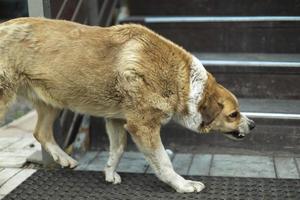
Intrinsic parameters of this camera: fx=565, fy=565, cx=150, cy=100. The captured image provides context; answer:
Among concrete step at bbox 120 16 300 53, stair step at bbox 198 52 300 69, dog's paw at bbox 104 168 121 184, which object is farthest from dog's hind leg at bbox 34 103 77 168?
concrete step at bbox 120 16 300 53

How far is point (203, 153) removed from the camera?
5.34m

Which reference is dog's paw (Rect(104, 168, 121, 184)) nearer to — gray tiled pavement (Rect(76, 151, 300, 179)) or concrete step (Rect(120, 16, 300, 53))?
gray tiled pavement (Rect(76, 151, 300, 179))

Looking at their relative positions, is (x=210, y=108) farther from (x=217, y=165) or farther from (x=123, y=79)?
(x=217, y=165)

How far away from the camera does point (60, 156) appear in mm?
4836

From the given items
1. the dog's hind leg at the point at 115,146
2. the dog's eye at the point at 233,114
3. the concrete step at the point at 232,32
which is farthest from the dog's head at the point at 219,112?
the concrete step at the point at 232,32

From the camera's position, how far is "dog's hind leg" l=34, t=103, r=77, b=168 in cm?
484

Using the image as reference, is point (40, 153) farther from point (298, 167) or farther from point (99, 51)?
point (298, 167)

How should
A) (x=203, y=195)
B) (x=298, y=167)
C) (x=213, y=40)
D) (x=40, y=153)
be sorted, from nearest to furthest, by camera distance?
(x=203, y=195), (x=298, y=167), (x=40, y=153), (x=213, y=40)

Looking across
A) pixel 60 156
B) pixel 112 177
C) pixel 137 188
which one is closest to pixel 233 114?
pixel 137 188

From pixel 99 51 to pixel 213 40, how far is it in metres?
2.15

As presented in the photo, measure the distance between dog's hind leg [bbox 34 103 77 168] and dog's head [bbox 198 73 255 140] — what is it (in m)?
1.23

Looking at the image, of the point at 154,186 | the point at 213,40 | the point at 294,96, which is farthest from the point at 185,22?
the point at 154,186

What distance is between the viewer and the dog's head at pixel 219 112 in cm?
436

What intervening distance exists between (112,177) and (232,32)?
2.32 m
